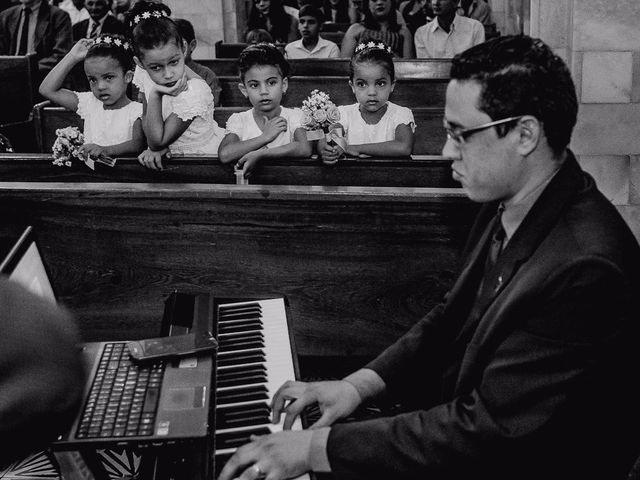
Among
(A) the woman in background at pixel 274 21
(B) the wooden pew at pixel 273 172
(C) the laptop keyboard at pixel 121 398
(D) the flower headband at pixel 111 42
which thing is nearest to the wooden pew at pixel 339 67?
(A) the woman in background at pixel 274 21

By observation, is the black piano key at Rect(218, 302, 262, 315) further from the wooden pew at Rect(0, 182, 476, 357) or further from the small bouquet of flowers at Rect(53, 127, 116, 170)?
the small bouquet of flowers at Rect(53, 127, 116, 170)

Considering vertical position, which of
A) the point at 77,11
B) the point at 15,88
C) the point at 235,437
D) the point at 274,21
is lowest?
the point at 235,437

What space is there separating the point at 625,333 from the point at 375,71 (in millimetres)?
2983

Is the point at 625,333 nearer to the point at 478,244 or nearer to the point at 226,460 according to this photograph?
the point at 478,244

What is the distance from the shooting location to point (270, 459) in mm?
1718

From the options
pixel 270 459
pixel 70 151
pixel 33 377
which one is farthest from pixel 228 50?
pixel 33 377

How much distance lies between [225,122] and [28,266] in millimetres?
3660

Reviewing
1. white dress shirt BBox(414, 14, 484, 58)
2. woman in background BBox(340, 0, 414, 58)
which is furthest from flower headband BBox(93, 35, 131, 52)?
white dress shirt BBox(414, 14, 484, 58)

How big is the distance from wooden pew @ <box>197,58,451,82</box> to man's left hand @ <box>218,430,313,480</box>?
5548 mm

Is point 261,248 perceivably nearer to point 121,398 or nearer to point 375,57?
point 121,398

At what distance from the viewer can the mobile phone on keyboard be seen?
197 cm

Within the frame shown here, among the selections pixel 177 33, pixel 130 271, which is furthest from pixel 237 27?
pixel 130 271

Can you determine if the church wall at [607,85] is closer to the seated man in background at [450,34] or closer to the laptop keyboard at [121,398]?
the seated man in background at [450,34]

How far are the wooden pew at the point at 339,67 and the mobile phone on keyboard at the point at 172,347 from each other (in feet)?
17.3
